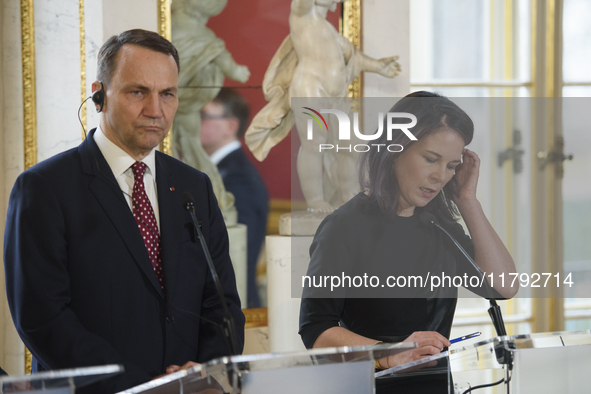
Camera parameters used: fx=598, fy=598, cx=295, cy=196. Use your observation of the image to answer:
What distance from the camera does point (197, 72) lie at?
3.51 meters

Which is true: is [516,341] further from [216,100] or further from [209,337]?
[216,100]

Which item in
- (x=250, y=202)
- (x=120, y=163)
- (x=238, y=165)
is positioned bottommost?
(x=250, y=202)

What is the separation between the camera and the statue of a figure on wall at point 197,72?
3453 mm

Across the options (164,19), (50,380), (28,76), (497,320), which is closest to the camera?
(50,380)

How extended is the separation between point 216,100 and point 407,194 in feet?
6.26

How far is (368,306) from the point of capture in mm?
1781

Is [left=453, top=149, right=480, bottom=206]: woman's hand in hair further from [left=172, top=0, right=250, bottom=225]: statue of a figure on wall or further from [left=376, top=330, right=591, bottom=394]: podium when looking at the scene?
[left=172, top=0, right=250, bottom=225]: statue of a figure on wall

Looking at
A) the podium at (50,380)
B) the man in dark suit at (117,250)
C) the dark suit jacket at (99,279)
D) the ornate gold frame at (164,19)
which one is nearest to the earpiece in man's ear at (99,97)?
the man in dark suit at (117,250)

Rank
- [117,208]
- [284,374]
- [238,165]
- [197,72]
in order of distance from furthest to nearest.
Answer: [238,165] → [197,72] → [117,208] → [284,374]

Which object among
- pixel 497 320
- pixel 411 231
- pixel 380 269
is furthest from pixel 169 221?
pixel 497 320

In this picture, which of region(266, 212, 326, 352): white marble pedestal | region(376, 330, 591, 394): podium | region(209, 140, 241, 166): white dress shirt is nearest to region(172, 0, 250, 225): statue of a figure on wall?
region(209, 140, 241, 166): white dress shirt

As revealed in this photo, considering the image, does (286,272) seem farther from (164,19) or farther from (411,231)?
(164,19)

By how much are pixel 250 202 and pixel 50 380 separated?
108 inches

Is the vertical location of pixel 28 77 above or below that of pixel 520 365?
above
